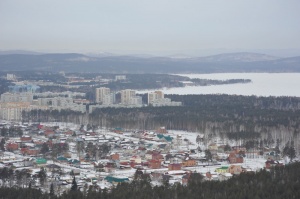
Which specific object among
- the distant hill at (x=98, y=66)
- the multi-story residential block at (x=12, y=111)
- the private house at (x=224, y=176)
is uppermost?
the distant hill at (x=98, y=66)

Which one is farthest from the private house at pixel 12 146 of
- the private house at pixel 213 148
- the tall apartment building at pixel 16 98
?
the tall apartment building at pixel 16 98

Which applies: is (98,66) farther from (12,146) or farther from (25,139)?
(12,146)

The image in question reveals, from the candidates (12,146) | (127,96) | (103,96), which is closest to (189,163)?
(12,146)

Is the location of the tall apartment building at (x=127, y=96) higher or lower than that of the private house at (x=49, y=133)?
higher

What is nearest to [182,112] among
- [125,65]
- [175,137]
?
[175,137]

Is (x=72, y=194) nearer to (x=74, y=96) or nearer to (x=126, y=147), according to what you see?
(x=126, y=147)

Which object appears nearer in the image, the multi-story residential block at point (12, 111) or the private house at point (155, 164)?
the private house at point (155, 164)

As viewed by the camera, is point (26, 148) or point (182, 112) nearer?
point (26, 148)

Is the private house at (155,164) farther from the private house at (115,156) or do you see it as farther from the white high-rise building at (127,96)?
the white high-rise building at (127,96)

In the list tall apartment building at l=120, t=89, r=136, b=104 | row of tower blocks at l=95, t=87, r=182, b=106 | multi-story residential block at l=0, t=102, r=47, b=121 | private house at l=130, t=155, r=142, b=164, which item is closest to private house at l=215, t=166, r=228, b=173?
private house at l=130, t=155, r=142, b=164
